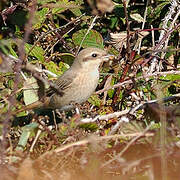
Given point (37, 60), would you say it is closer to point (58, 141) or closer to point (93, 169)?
point (58, 141)

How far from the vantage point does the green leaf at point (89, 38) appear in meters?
6.26

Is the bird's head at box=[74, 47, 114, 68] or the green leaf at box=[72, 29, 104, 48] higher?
the bird's head at box=[74, 47, 114, 68]

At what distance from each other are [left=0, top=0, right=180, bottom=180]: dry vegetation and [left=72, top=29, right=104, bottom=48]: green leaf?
0.01 metres

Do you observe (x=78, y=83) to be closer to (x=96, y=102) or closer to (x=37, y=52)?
(x=96, y=102)

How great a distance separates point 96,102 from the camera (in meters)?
5.75

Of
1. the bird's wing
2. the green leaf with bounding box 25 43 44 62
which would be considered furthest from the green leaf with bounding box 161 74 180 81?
the green leaf with bounding box 25 43 44 62

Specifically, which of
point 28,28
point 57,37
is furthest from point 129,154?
point 57,37

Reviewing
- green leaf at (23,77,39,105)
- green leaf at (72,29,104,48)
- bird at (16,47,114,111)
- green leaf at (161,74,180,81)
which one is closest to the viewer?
green leaf at (23,77,39,105)

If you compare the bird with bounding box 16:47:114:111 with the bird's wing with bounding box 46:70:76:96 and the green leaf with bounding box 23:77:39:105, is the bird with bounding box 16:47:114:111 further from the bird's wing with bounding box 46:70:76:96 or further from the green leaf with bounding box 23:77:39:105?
the green leaf with bounding box 23:77:39:105

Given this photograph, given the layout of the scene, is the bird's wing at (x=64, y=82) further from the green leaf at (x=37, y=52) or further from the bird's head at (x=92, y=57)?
the green leaf at (x=37, y=52)

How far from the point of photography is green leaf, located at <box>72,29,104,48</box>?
20.5 ft

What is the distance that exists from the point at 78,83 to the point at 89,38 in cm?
124

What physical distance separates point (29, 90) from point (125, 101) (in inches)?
47.9

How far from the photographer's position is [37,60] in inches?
241
